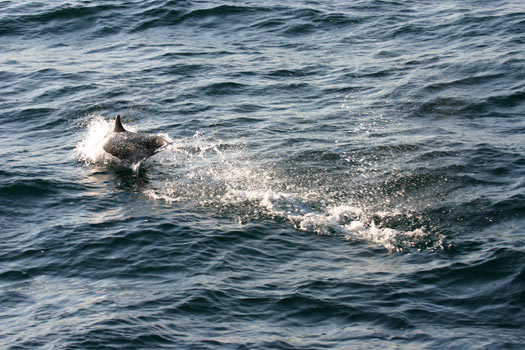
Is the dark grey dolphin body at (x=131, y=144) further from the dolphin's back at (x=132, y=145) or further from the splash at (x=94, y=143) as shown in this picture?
the splash at (x=94, y=143)

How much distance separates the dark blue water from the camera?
10586 millimetres

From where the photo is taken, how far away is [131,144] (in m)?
16.5

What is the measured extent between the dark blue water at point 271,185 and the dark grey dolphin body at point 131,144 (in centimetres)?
40

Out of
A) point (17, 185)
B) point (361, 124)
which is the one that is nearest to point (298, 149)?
point (361, 124)

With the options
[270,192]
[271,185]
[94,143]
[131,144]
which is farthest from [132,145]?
[270,192]

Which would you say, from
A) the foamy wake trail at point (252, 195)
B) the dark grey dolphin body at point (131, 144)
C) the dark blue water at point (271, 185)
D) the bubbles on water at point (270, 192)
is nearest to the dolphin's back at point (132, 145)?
the dark grey dolphin body at point (131, 144)

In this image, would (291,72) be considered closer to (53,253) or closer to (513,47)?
(513,47)

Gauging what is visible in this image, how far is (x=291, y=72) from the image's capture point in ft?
75.4

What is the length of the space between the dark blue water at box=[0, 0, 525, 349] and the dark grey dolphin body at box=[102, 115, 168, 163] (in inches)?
15.6

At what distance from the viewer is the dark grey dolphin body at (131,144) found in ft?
53.4

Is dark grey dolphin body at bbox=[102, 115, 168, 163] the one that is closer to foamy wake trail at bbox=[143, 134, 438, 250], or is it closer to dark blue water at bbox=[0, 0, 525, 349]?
dark blue water at bbox=[0, 0, 525, 349]

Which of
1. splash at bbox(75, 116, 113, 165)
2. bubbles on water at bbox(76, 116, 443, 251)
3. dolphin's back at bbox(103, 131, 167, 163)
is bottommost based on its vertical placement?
bubbles on water at bbox(76, 116, 443, 251)

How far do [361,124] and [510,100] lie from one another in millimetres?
4177

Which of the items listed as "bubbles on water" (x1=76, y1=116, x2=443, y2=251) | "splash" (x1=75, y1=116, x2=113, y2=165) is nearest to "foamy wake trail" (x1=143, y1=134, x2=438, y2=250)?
"bubbles on water" (x1=76, y1=116, x2=443, y2=251)
